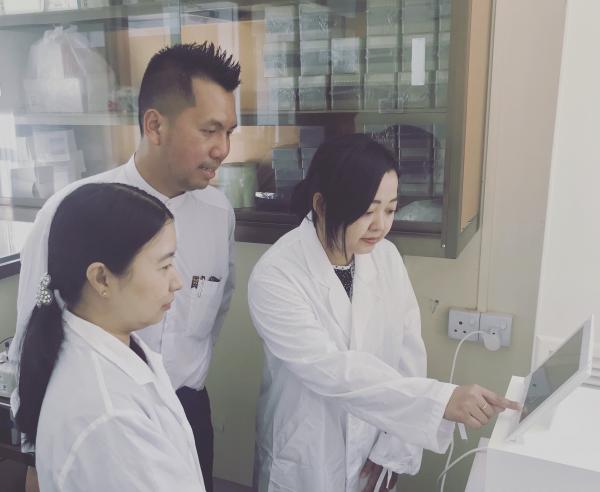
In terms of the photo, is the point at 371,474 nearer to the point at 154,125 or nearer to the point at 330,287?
the point at 330,287

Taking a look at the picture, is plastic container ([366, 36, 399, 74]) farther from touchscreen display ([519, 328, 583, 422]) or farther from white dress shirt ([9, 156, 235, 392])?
touchscreen display ([519, 328, 583, 422])

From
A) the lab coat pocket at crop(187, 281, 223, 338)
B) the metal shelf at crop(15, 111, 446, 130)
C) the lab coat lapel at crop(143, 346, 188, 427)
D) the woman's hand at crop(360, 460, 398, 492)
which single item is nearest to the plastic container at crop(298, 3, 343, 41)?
the metal shelf at crop(15, 111, 446, 130)

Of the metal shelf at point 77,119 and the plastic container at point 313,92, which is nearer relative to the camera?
the plastic container at point 313,92

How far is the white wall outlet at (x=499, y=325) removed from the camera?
69.2 inches

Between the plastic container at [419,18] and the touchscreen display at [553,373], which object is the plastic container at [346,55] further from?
the touchscreen display at [553,373]

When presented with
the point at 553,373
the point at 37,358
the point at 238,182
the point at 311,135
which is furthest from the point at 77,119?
the point at 553,373

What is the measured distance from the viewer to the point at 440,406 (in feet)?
3.94

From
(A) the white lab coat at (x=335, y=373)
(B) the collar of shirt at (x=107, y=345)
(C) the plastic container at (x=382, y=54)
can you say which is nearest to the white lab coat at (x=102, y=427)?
(B) the collar of shirt at (x=107, y=345)

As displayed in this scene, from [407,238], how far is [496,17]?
2.17 feet

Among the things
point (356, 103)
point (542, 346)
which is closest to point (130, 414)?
point (356, 103)

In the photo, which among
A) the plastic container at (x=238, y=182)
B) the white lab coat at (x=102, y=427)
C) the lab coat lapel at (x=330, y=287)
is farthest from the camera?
the plastic container at (x=238, y=182)

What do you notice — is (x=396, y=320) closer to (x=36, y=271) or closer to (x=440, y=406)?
(x=440, y=406)

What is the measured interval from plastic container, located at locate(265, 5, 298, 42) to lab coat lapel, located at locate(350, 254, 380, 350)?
0.73 meters

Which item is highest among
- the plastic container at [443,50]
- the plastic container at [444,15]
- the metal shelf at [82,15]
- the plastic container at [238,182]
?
the metal shelf at [82,15]
